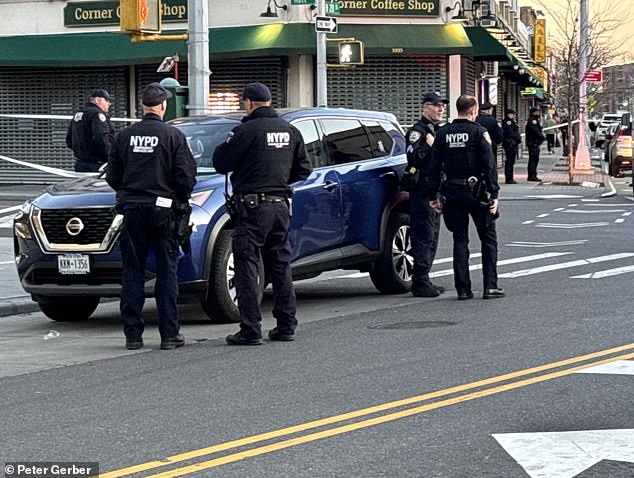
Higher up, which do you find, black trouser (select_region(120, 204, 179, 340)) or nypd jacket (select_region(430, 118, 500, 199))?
nypd jacket (select_region(430, 118, 500, 199))

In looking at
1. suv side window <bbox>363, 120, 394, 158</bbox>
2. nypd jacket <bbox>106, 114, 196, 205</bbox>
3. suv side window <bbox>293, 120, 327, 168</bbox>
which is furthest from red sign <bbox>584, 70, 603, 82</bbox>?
nypd jacket <bbox>106, 114, 196, 205</bbox>

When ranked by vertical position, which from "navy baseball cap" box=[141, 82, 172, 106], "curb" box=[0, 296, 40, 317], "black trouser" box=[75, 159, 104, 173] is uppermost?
"navy baseball cap" box=[141, 82, 172, 106]

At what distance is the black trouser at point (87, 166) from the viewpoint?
17109mm

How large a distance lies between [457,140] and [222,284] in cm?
294

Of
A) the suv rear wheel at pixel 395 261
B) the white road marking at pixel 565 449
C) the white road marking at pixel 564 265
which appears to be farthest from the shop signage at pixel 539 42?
the white road marking at pixel 565 449

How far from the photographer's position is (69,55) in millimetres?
35375

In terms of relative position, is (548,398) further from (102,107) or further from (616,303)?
(102,107)

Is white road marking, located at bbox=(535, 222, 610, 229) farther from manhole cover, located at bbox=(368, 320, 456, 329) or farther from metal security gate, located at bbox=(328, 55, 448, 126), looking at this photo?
metal security gate, located at bbox=(328, 55, 448, 126)

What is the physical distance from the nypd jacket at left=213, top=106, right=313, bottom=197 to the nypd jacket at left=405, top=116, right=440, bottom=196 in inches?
115

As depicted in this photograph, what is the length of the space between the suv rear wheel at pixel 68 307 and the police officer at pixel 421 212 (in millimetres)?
3156

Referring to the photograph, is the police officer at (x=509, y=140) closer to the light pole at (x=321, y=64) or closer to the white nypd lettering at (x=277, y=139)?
the light pole at (x=321, y=64)

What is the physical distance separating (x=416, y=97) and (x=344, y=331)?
24591mm

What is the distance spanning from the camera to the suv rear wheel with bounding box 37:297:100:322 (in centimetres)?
1227

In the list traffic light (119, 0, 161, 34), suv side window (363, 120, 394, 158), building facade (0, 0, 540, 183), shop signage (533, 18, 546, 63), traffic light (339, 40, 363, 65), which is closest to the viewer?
suv side window (363, 120, 394, 158)
